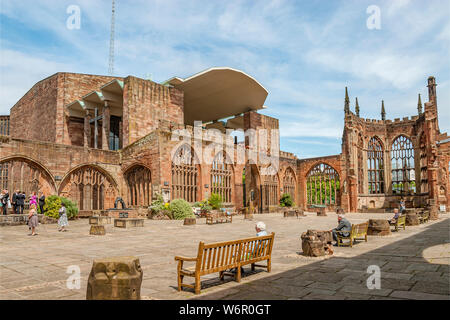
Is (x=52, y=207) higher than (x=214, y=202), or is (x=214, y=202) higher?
(x=52, y=207)

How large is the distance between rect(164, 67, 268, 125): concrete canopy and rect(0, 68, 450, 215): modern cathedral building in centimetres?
10

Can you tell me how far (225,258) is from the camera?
19.6 feet

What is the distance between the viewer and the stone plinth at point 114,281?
13.1 ft

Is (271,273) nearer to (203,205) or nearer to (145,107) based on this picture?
(203,205)

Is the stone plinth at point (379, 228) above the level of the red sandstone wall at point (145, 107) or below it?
below

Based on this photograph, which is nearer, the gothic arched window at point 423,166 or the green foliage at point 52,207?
the green foliage at point 52,207

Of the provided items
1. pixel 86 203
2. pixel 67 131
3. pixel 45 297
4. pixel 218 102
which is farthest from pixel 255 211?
pixel 45 297

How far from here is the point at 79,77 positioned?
33219 mm

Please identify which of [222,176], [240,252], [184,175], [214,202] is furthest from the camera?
[222,176]

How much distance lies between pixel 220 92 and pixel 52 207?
63.2 ft

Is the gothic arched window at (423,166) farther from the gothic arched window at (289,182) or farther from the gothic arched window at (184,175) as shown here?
the gothic arched window at (184,175)

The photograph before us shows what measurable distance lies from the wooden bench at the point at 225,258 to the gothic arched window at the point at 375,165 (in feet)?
141

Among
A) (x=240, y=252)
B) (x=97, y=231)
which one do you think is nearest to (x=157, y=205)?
(x=97, y=231)

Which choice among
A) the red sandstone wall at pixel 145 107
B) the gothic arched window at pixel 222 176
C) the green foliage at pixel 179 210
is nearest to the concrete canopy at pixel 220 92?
the red sandstone wall at pixel 145 107
